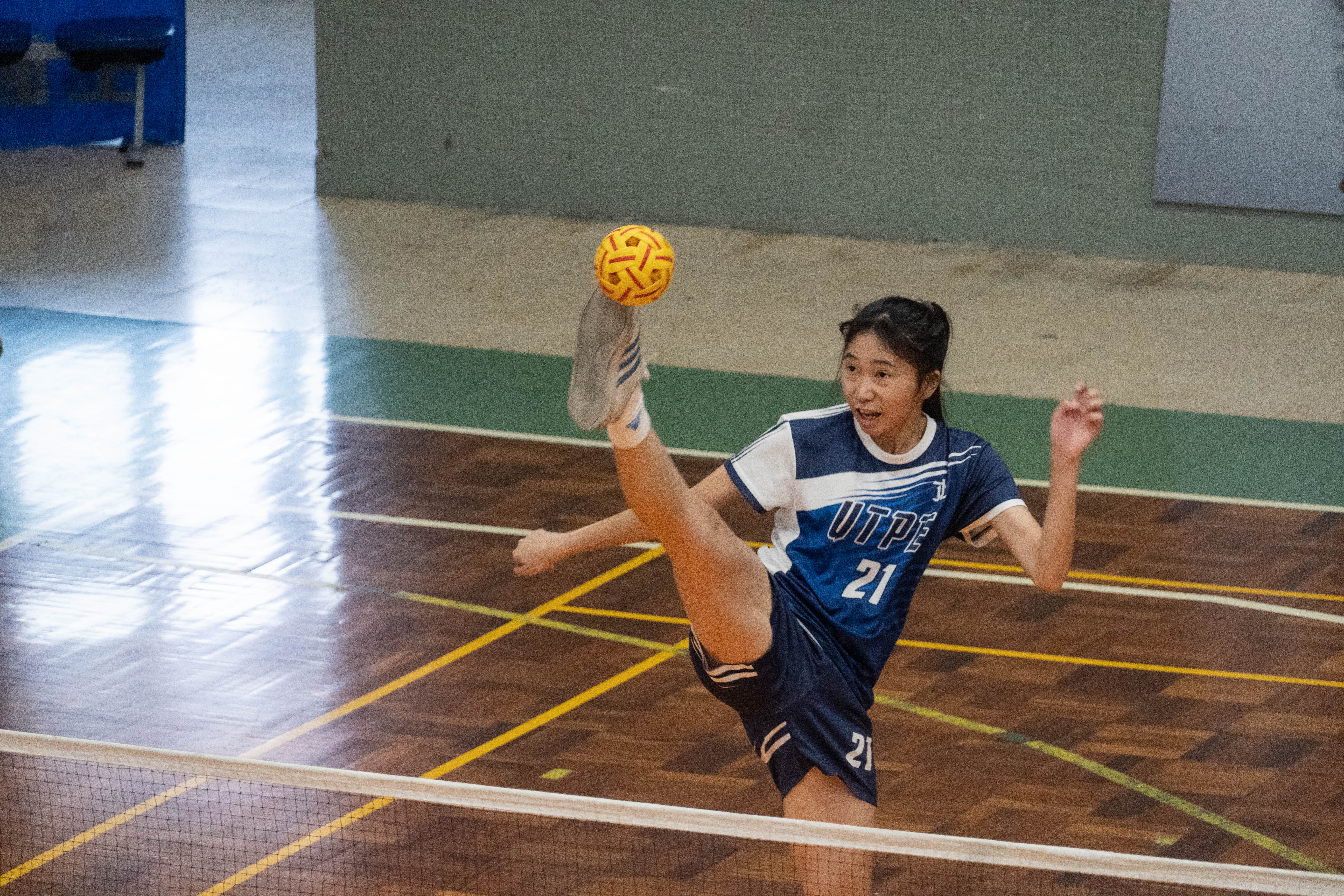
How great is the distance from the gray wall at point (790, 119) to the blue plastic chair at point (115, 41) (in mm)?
1670

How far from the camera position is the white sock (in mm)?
3582

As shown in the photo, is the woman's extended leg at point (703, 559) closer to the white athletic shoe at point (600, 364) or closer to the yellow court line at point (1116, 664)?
the white athletic shoe at point (600, 364)

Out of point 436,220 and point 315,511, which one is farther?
point 436,220

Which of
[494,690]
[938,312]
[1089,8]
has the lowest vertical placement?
[494,690]

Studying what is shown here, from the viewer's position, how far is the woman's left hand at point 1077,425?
12.9ft

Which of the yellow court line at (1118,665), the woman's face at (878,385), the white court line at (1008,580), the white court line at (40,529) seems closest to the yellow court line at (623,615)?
the white court line at (1008,580)

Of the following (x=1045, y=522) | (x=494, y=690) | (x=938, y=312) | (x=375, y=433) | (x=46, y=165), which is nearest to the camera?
(x=1045, y=522)

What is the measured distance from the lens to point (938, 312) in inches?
166

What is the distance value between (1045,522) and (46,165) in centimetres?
1342

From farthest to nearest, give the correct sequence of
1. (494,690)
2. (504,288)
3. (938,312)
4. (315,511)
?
(504,288)
(315,511)
(494,690)
(938,312)

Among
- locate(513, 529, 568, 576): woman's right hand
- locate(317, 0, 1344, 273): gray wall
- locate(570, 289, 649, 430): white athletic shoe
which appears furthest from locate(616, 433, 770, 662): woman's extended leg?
locate(317, 0, 1344, 273): gray wall

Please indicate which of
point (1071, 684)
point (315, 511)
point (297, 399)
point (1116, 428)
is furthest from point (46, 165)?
point (1071, 684)

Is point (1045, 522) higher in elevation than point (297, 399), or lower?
higher

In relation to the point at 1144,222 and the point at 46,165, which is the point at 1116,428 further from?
the point at 46,165
